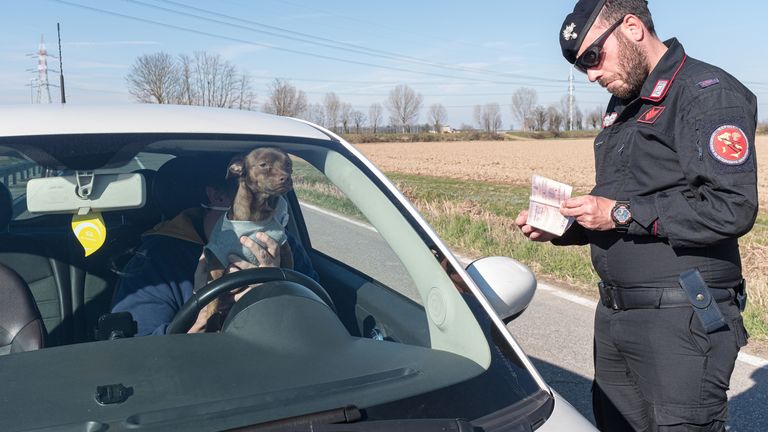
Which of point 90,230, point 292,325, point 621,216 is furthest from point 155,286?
point 621,216

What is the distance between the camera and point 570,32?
2.52m

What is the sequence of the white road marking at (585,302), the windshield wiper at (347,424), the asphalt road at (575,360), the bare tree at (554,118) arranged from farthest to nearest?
the bare tree at (554,118) → the white road marking at (585,302) → the asphalt road at (575,360) → the windshield wiper at (347,424)

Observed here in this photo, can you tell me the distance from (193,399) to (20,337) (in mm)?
707

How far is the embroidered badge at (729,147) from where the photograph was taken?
7.20 feet

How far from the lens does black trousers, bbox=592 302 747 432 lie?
2322 mm

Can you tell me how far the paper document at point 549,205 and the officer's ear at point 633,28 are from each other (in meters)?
0.51

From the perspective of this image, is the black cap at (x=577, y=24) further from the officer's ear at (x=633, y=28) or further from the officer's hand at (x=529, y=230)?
the officer's hand at (x=529, y=230)

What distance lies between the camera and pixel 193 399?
164 cm

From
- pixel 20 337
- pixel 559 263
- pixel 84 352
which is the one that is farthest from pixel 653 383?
pixel 559 263

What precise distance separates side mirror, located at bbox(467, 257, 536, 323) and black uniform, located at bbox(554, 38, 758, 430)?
40cm

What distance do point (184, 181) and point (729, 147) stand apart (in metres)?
1.67

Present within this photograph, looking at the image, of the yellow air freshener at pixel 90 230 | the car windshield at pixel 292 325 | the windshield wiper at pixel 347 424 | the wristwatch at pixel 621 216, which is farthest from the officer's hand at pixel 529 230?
the yellow air freshener at pixel 90 230

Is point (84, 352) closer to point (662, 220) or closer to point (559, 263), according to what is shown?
point (662, 220)

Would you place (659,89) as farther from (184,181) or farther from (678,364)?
(184,181)
